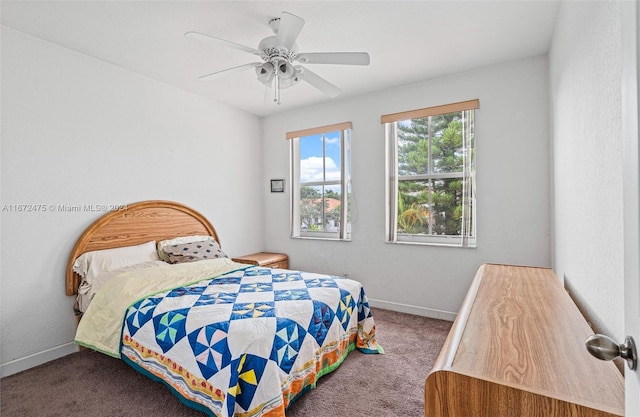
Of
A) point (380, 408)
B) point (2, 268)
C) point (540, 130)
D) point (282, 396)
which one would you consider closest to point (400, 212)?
point (540, 130)

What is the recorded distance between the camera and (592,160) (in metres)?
1.30

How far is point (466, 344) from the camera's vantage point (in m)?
1.07

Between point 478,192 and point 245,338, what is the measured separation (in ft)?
8.45

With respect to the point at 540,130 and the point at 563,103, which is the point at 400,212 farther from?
the point at 563,103

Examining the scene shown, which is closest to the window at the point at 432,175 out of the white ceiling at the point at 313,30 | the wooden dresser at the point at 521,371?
the white ceiling at the point at 313,30

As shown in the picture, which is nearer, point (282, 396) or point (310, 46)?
point (282, 396)

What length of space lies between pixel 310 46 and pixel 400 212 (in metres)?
1.99

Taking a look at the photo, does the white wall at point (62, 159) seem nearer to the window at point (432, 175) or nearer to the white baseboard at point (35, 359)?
the white baseboard at point (35, 359)

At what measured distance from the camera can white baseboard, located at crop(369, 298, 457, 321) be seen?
321 centimetres

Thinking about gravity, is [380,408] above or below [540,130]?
below

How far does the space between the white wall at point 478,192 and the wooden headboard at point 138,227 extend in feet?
4.70

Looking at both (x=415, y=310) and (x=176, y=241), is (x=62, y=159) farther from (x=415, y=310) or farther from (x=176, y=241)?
(x=415, y=310)

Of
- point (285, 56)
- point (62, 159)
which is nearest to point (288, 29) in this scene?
point (285, 56)

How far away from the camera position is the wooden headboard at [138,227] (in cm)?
265
